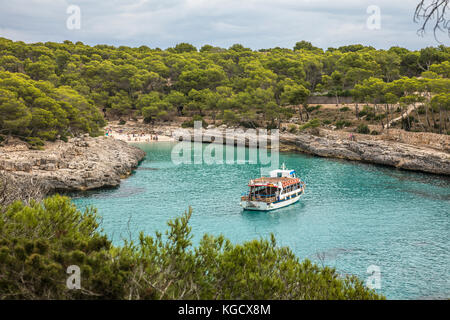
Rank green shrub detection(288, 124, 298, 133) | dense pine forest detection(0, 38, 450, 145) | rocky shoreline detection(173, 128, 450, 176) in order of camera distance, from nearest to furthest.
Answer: rocky shoreline detection(173, 128, 450, 176)
dense pine forest detection(0, 38, 450, 145)
green shrub detection(288, 124, 298, 133)

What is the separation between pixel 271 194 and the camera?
35875 mm

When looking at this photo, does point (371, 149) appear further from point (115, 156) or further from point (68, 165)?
point (68, 165)

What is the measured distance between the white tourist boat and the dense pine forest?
25.0 meters

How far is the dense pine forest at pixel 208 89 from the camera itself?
50.5m

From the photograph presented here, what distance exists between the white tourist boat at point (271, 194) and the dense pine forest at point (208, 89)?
24997 millimetres

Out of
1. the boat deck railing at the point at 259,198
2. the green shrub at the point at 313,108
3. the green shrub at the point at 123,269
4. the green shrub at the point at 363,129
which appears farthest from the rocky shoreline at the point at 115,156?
the green shrub at the point at 123,269

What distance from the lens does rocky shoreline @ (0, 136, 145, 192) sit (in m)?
37.8

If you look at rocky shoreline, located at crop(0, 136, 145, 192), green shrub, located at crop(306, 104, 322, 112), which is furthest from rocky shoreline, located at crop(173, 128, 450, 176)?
rocky shoreline, located at crop(0, 136, 145, 192)

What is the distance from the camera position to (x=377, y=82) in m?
61.3

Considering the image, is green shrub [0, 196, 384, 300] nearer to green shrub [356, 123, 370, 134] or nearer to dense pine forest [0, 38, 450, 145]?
dense pine forest [0, 38, 450, 145]

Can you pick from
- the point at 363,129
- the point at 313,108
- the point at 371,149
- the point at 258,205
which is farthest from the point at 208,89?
the point at 258,205

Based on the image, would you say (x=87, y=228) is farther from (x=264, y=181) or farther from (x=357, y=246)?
(x=264, y=181)
